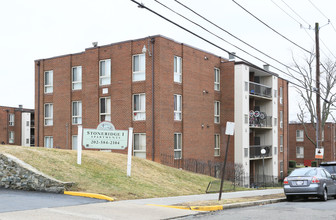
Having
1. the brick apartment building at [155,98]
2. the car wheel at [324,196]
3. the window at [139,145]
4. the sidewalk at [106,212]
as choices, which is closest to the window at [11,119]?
the brick apartment building at [155,98]

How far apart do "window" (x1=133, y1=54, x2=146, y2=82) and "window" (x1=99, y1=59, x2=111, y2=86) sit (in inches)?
95.4

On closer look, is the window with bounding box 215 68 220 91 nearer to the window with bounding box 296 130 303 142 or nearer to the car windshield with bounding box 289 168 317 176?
the car windshield with bounding box 289 168 317 176

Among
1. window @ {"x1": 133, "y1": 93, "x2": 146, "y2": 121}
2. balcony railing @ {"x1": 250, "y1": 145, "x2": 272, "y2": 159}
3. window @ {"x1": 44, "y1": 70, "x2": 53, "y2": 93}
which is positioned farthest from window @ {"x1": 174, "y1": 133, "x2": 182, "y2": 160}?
window @ {"x1": 44, "y1": 70, "x2": 53, "y2": 93}

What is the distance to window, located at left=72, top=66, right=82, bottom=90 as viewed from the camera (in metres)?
32.4

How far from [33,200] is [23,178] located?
2823mm

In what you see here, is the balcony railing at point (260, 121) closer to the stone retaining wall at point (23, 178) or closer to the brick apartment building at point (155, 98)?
the brick apartment building at point (155, 98)

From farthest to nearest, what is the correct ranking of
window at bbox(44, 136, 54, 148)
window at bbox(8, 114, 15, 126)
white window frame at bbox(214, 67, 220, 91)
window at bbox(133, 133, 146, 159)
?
1. window at bbox(8, 114, 15, 126)
2. window at bbox(44, 136, 54, 148)
3. white window frame at bbox(214, 67, 220, 91)
4. window at bbox(133, 133, 146, 159)

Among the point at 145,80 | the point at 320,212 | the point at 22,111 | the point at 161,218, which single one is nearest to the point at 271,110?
the point at 145,80

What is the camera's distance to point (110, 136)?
18.2 m

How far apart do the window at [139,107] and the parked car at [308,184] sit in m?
13.6

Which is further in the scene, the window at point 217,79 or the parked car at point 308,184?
the window at point 217,79

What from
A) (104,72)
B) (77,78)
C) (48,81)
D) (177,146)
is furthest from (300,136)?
(48,81)

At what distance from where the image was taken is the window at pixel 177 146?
28636 millimetres

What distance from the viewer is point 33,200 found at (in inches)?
502
